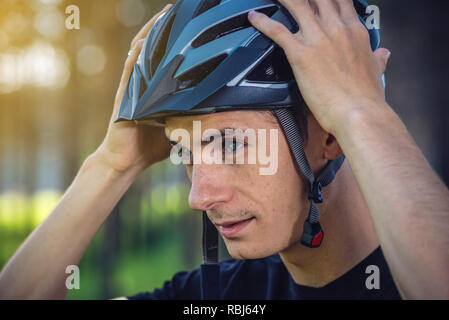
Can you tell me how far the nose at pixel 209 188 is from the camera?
6.98 ft

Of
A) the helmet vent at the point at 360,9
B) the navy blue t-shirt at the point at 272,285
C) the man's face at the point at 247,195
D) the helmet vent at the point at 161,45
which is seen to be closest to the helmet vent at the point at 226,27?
the helmet vent at the point at 161,45

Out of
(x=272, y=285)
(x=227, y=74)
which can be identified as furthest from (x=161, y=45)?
(x=272, y=285)

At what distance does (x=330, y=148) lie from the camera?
92.4 inches

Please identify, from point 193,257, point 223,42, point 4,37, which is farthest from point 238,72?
point 193,257

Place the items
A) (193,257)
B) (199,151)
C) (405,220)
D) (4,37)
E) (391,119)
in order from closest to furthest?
(405,220)
(391,119)
(199,151)
(4,37)
(193,257)

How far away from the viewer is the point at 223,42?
2.16 m

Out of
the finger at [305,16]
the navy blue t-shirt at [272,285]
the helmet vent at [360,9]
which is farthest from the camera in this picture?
the helmet vent at [360,9]

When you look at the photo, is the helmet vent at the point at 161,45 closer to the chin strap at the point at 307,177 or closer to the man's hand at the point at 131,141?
the man's hand at the point at 131,141

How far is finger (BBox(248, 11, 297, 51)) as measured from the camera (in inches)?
78.4

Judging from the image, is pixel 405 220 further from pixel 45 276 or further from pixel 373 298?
pixel 45 276

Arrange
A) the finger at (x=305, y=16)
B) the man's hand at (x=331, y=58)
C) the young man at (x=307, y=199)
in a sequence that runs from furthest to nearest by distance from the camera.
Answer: the finger at (x=305, y=16) < the man's hand at (x=331, y=58) < the young man at (x=307, y=199)

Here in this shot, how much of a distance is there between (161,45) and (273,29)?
71 cm

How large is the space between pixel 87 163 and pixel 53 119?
7685mm

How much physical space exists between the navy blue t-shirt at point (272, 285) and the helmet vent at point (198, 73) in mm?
1299
